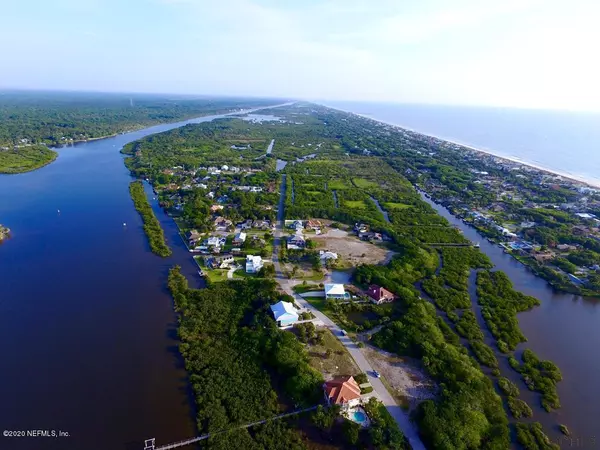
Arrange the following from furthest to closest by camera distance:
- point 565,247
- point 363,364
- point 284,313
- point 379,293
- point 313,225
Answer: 1. point 313,225
2. point 565,247
3. point 379,293
4. point 284,313
5. point 363,364

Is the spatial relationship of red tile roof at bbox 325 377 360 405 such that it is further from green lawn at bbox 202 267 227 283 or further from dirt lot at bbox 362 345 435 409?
green lawn at bbox 202 267 227 283

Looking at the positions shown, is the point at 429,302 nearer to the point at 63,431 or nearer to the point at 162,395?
the point at 162,395

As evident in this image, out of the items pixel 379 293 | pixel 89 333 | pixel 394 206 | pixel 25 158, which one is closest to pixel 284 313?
pixel 379 293

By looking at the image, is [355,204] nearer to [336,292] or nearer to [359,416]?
[336,292]

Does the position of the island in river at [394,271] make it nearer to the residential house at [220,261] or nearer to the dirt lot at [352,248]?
the residential house at [220,261]

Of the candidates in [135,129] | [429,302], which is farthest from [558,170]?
[135,129]

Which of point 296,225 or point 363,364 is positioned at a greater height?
point 296,225

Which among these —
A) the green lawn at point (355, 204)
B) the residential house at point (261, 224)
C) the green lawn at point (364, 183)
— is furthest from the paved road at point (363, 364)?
the green lawn at point (364, 183)
